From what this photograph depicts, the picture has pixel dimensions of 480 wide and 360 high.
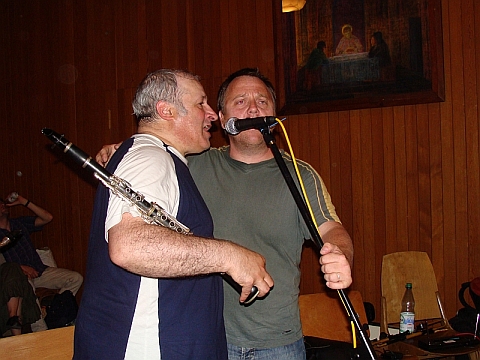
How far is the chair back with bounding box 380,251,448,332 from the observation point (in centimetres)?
446

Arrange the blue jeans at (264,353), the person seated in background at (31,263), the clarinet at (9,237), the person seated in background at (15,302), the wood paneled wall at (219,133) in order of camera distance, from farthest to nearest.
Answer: the person seated in background at (31,263) → the person seated in background at (15,302) → the wood paneled wall at (219,133) → the clarinet at (9,237) → the blue jeans at (264,353)

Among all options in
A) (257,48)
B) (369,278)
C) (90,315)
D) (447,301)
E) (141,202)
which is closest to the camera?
(141,202)

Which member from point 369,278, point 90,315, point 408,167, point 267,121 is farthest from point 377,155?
point 90,315

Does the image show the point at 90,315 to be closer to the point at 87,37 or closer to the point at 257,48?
the point at 257,48

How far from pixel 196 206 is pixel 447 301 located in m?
3.68

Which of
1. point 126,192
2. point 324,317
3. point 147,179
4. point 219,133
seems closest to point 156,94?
point 147,179

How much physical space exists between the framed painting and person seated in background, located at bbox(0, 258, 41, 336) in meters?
3.23

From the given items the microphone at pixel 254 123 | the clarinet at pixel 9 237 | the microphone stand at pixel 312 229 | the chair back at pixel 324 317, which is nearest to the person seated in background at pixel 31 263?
the clarinet at pixel 9 237

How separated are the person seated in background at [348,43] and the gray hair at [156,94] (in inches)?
131

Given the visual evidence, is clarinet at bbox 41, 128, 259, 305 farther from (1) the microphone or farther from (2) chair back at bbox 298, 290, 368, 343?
(2) chair back at bbox 298, 290, 368, 343

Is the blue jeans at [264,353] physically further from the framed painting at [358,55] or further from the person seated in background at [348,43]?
the person seated in background at [348,43]

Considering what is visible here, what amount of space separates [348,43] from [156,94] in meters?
3.45

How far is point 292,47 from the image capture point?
5336 mm

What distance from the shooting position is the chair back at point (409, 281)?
4457 millimetres
